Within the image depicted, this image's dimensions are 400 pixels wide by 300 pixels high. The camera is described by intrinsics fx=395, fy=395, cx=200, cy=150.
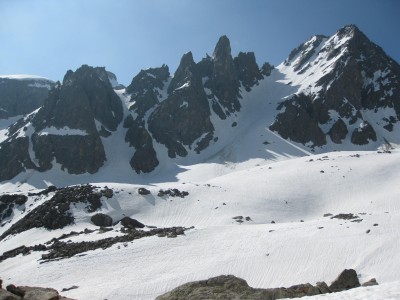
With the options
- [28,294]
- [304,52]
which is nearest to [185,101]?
[304,52]

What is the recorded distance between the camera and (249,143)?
122500 mm

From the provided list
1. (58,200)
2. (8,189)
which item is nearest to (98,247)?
(58,200)

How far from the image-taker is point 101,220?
53.7m

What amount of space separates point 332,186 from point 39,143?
88.9 meters

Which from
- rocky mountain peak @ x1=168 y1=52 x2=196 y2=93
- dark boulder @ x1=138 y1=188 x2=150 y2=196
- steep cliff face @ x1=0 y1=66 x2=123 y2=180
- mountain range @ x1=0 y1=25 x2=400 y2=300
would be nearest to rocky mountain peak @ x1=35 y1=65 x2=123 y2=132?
steep cliff face @ x1=0 y1=66 x2=123 y2=180

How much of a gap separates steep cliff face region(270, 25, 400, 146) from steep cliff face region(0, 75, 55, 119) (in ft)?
395

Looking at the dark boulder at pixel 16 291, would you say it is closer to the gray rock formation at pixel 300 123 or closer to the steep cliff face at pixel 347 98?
the gray rock formation at pixel 300 123

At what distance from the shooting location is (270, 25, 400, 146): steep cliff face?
4936 inches

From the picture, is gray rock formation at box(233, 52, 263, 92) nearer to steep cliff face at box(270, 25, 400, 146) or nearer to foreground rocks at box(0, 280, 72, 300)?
steep cliff face at box(270, 25, 400, 146)

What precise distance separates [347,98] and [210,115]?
155ft

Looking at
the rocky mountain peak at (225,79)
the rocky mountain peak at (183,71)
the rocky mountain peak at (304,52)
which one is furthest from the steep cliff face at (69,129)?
the rocky mountain peak at (304,52)

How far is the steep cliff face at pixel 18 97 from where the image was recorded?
184 meters

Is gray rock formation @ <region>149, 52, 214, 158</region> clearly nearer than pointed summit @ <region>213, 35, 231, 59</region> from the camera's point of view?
Yes

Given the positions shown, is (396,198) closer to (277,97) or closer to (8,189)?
(8,189)
